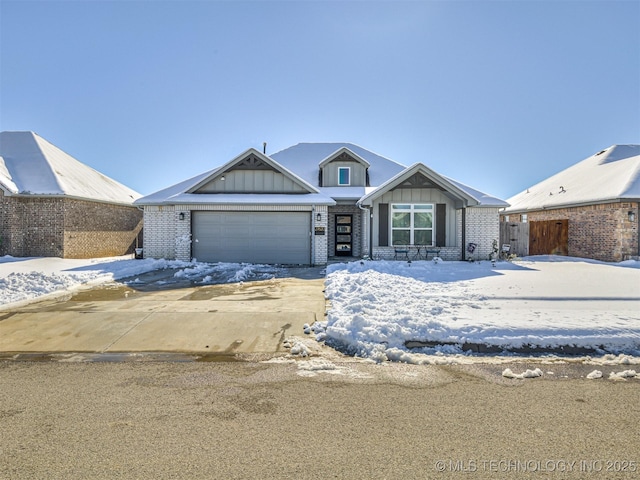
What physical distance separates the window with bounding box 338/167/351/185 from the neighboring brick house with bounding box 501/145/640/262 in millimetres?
8397

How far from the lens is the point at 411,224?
16297 mm

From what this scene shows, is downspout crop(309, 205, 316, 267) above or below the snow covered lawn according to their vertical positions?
above

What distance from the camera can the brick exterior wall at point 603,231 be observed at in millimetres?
15898

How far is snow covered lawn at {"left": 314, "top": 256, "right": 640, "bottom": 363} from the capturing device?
521cm

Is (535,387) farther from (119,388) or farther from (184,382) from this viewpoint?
(119,388)

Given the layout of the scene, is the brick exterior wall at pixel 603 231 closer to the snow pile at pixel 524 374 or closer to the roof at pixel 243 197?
the roof at pixel 243 197

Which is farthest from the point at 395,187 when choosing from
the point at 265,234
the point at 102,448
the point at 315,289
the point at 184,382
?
the point at 102,448

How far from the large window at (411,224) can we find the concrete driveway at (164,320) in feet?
24.2

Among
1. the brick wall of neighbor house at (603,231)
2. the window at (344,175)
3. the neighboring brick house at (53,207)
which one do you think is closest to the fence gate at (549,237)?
the brick wall of neighbor house at (603,231)

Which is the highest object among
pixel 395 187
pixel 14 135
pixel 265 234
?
Result: pixel 14 135

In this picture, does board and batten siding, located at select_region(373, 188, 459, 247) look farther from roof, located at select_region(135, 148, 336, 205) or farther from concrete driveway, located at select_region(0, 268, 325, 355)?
concrete driveway, located at select_region(0, 268, 325, 355)

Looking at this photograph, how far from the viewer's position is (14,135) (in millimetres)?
20484

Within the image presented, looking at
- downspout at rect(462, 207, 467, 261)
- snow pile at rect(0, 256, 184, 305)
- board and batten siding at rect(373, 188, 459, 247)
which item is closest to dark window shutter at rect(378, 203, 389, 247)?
board and batten siding at rect(373, 188, 459, 247)

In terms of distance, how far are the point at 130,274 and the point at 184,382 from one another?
10.3m
